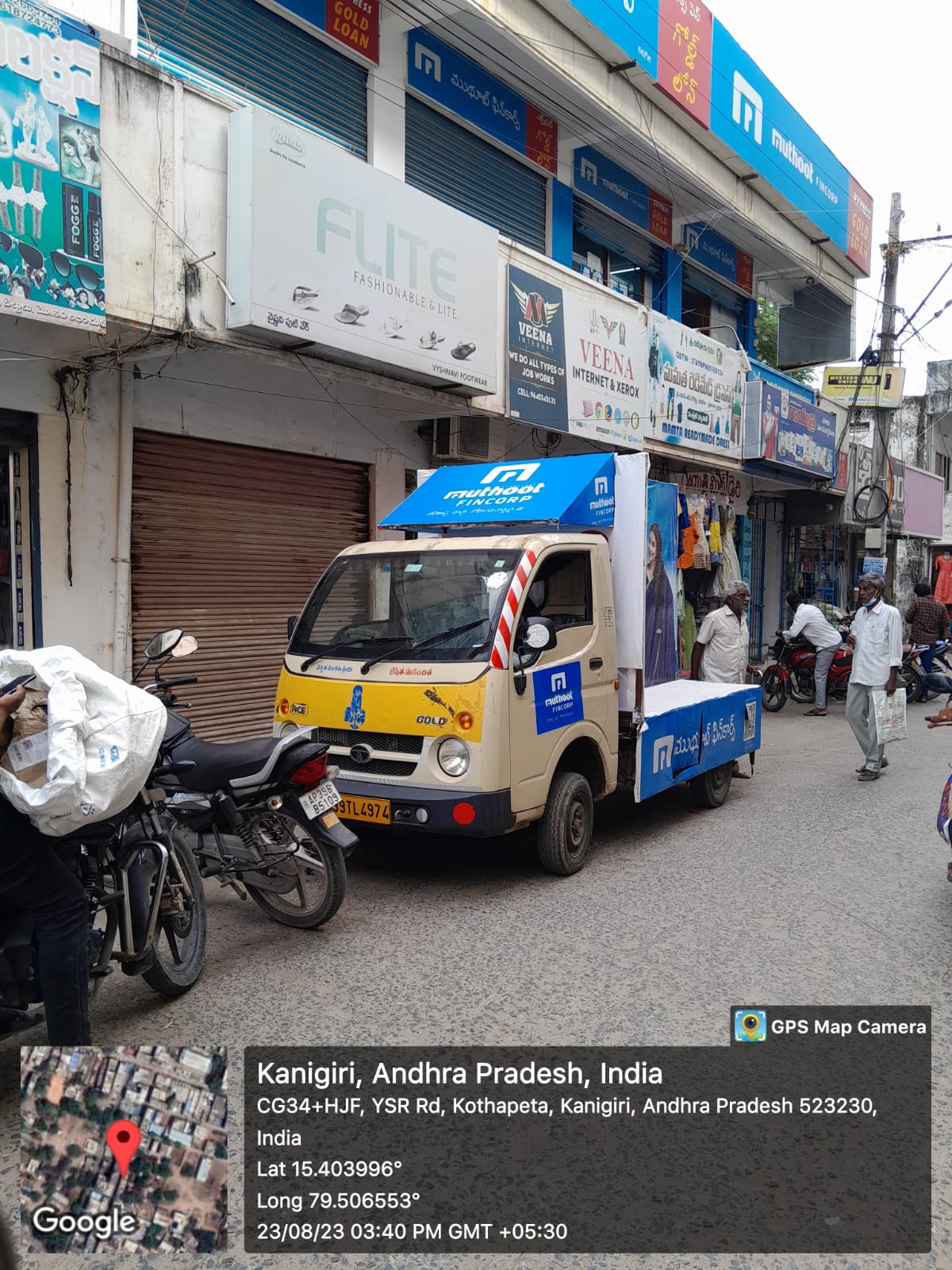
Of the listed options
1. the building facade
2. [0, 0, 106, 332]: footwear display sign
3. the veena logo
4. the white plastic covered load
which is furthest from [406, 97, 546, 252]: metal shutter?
the white plastic covered load

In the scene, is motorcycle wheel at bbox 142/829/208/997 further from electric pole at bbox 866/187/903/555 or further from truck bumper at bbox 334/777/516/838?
electric pole at bbox 866/187/903/555

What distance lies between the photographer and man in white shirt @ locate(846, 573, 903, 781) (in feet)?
28.2

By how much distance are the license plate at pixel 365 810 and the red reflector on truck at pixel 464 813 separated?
396 mm

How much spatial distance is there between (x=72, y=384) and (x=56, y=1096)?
20.6 feet

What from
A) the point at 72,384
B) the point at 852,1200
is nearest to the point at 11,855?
the point at 852,1200

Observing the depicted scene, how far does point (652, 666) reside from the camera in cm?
770

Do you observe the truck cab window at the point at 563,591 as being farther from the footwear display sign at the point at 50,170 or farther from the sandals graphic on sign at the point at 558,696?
the footwear display sign at the point at 50,170

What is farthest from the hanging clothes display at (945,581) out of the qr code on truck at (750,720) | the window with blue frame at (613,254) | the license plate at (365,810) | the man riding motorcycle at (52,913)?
the man riding motorcycle at (52,913)

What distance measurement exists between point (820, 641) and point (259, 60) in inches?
A: 388

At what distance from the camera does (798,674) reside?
47.2 feet

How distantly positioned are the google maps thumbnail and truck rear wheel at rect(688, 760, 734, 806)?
5.88 metres

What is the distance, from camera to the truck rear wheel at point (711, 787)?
25.6 feet

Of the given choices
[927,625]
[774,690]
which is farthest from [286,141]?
[927,625]

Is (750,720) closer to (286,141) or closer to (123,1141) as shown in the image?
(286,141)
